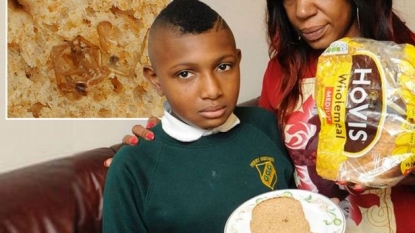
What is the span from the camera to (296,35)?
1.37 metres

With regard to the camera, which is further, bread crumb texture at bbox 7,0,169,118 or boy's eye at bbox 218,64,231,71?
bread crumb texture at bbox 7,0,169,118

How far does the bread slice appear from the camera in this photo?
886 millimetres

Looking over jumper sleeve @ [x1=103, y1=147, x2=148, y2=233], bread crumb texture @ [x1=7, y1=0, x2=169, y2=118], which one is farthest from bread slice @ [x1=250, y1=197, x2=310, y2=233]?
bread crumb texture @ [x1=7, y1=0, x2=169, y2=118]

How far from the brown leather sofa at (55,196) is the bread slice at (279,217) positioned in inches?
21.1

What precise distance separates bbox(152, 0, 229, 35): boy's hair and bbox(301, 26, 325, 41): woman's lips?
0.25 meters

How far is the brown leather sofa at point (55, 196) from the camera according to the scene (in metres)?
1.17

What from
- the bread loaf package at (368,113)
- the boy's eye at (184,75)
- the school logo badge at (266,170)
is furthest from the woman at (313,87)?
the boy's eye at (184,75)

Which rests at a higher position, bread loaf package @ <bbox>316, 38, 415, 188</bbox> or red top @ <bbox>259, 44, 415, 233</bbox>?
bread loaf package @ <bbox>316, 38, 415, 188</bbox>

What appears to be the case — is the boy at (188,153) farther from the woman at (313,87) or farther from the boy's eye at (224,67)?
the woman at (313,87)

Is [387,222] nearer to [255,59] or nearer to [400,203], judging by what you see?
[400,203]

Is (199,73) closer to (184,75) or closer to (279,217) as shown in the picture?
(184,75)

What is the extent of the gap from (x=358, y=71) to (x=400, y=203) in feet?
1.24

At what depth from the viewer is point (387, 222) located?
1.14 meters

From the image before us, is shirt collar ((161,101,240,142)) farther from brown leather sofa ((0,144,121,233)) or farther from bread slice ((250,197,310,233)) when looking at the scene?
brown leather sofa ((0,144,121,233))
